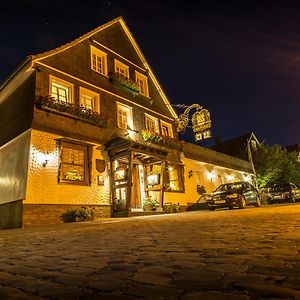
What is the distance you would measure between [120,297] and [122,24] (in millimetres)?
21240

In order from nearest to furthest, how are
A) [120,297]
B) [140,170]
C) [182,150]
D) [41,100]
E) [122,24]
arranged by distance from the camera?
[120,297]
[41,100]
[140,170]
[122,24]
[182,150]

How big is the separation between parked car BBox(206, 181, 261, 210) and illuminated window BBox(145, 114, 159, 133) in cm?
641

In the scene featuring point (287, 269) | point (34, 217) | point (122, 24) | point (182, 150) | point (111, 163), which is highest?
point (122, 24)

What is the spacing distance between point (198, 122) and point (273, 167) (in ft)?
49.8

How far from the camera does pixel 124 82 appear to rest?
60.2ft

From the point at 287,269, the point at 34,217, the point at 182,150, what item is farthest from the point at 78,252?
the point at 182,150

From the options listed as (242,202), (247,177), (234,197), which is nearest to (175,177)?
(234,197)

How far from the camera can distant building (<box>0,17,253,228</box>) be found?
41.1 ft

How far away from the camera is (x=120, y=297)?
160 cm

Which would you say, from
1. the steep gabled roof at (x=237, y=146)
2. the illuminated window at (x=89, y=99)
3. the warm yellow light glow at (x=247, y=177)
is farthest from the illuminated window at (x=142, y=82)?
the steep gabled roof at (x=237, y=146)

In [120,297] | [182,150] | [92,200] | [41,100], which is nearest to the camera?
[120,297]

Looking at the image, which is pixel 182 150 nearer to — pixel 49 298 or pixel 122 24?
pixel 122 24

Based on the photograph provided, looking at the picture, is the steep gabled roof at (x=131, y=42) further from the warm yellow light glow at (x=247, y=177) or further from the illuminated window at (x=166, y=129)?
the warm yellow light glow at (x=247, y=177)

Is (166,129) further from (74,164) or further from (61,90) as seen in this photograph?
(74,164)
